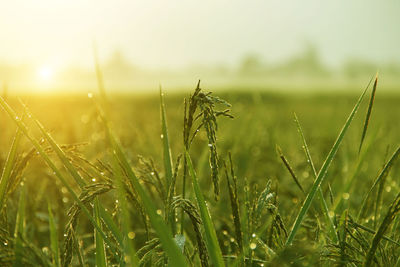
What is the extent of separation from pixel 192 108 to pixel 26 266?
66 cm

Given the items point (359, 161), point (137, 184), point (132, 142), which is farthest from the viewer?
point (132, 142)

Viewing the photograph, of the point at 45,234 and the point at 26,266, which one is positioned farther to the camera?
the point at 45,234

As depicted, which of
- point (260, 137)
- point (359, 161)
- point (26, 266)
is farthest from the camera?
point (260, 137)

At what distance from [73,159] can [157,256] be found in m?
0.34

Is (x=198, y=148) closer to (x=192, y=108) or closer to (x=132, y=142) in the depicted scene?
(x=132, y=142)

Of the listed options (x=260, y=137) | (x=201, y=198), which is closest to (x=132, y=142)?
(x=260, y=137)

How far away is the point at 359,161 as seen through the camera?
4.42ft

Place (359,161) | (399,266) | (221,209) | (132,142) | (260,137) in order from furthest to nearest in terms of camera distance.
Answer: (260,137)
(132,142)
(221,209)
(359,161)
(399,266)

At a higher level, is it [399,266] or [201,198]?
[201,198]

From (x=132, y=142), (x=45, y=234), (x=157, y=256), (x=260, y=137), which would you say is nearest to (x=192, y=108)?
(x=157, y=256)

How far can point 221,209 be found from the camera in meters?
2.09

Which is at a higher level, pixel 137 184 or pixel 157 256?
pixel 137 184

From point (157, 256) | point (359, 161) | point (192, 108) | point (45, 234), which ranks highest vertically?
point (192, 108)

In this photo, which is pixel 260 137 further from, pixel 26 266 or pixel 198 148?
pixel 26 266
